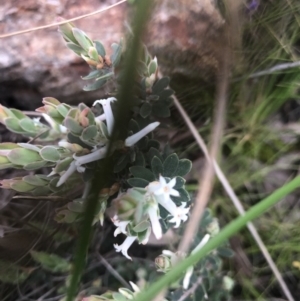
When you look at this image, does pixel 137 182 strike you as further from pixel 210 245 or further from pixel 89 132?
pixel 210 245

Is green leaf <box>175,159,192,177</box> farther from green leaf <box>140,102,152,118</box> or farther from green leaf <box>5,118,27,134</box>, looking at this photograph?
green leaf <box>5,118,27,134</box>

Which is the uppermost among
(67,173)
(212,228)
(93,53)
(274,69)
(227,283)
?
(93,53)

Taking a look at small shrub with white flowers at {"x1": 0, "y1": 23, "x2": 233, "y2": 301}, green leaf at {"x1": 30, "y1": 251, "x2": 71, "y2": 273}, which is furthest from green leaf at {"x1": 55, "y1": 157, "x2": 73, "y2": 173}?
green leaf at {"x1": 30, "y1": 251, "x2": 71, "y2": 273}

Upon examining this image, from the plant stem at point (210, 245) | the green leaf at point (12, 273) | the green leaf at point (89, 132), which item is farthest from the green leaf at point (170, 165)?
the green leaf at point (12, 273)

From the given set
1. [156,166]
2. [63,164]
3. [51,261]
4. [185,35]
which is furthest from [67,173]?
[185,35]

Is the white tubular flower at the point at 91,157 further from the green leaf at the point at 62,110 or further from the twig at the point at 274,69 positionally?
the twig at the point at 274,69

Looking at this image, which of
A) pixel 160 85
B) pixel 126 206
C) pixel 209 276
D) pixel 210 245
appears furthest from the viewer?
pixel 209 276
